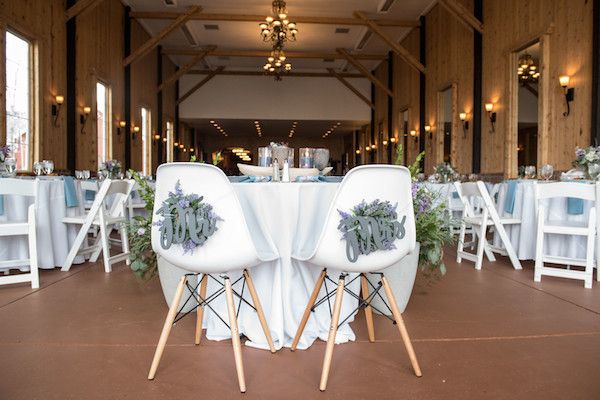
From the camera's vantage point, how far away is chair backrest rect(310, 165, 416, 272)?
181 centimetres

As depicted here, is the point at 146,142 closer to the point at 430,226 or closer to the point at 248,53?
the point at 248,53

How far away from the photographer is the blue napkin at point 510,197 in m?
4.88

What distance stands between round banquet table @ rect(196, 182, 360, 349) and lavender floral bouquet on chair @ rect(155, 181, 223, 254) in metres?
0.40

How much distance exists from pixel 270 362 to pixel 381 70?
15110mm

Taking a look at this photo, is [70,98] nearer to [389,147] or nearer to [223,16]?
[223,16]

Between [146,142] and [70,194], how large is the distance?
29.6 feet

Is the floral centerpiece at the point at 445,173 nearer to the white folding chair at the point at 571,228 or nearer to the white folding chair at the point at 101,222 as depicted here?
the white folding chair at the point at 571,228

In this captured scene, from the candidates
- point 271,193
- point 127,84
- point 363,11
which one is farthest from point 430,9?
point 271,193

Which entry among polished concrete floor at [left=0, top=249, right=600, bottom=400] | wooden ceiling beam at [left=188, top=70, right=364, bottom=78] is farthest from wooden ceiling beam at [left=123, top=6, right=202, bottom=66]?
polished concrete floor at [left=0, top=249, right=600, bottom=400]

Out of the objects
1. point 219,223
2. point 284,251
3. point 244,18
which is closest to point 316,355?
point 284,251

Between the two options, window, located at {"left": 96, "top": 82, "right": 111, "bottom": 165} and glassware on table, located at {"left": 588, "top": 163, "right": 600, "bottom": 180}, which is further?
window, located at {"left": 96, "top": 82, "right": 111, "bottom": 165}

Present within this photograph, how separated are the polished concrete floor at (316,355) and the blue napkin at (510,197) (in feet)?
5.78

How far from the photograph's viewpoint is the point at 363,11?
11.0 m

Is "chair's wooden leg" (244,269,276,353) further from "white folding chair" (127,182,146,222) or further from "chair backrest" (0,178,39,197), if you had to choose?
"white folding chair" (127,182,146,222)
